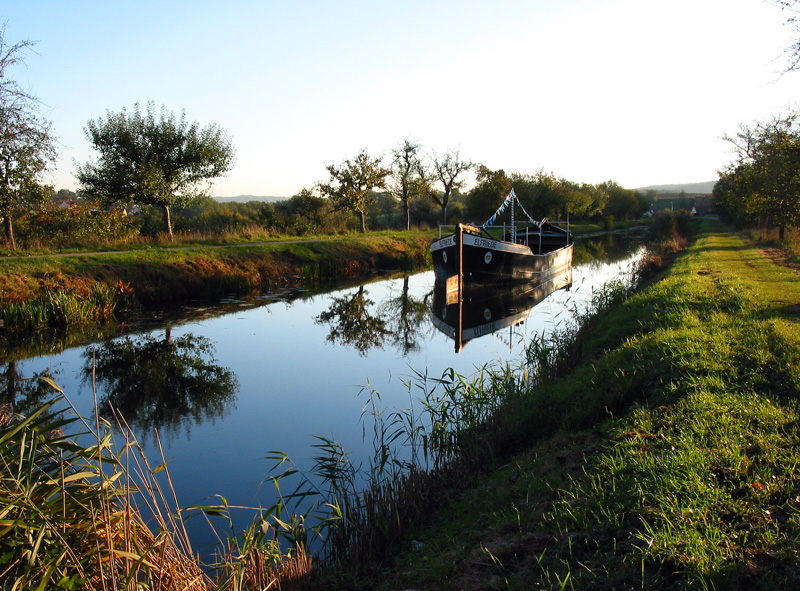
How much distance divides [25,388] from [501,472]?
26.1 feet

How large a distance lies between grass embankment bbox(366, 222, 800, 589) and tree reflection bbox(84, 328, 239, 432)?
4.56 meters

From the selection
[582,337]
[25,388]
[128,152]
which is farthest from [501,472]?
[128,152]

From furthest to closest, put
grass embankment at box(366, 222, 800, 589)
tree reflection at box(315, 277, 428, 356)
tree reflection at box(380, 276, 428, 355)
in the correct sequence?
tree reflection at box(315, 277, 428, 356), tree reflection at box(380, 276, 428, 355), grass embankment at box(366, 222, 800, 589)

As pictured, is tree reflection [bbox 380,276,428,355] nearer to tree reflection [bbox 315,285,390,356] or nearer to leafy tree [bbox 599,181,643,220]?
tree reflection [bbox 315,285,390,356]

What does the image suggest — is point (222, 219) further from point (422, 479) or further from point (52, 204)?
point (422, 479)

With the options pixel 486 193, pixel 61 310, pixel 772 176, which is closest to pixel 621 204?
pixel 486 193

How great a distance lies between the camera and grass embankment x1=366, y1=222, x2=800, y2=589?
305cm

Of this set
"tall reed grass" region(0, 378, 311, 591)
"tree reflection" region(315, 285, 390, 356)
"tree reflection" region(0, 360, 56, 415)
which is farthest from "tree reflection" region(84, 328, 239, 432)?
"tall reed grass" region(0, 378, 311, 591)

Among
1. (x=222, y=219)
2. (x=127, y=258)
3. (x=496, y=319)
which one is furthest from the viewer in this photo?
(x=222, y=219)

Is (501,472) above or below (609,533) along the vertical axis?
below

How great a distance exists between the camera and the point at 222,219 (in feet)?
112

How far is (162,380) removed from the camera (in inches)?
384

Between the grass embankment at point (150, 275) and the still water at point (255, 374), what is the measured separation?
69.5 inches

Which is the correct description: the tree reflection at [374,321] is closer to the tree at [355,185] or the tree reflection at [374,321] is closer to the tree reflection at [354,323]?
the tree reflection at [354,323]
